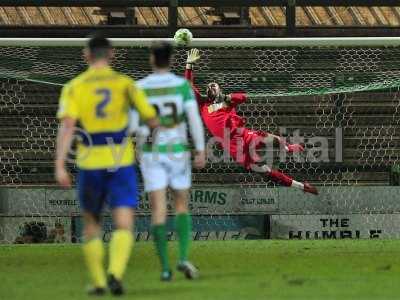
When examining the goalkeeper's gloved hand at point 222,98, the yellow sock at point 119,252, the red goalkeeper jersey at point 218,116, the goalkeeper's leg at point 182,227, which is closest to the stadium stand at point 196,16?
the red goalkeeper jersey at point 218,116

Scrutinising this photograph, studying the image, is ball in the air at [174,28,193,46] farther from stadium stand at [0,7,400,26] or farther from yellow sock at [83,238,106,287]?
stadium stand at [0,7,400,26]

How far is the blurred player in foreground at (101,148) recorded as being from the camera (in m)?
7.26

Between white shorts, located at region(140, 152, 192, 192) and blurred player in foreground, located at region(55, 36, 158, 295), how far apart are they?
2.70 ft

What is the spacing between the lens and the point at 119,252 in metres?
7.27

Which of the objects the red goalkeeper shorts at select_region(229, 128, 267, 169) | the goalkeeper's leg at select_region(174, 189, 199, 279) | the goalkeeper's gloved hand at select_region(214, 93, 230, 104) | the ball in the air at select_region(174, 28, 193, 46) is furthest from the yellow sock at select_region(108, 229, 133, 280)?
the red goalkeeper shorts at select_region(229, 128, 267, 169)

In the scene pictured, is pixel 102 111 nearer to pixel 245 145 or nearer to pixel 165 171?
pixel 165 171

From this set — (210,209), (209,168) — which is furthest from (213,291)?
(209,168)

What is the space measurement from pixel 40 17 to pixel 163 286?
1052 centimetres

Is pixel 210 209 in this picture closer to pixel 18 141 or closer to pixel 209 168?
pixel 209 168

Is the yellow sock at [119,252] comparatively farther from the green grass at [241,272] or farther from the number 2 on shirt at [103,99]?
the number 2 on shirt at [103,99]

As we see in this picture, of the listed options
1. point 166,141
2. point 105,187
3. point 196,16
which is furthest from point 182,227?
point 196,16

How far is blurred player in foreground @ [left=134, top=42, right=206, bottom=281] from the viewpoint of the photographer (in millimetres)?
8180

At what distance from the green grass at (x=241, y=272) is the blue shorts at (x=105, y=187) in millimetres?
650

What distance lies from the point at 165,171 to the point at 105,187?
3.30 feet
